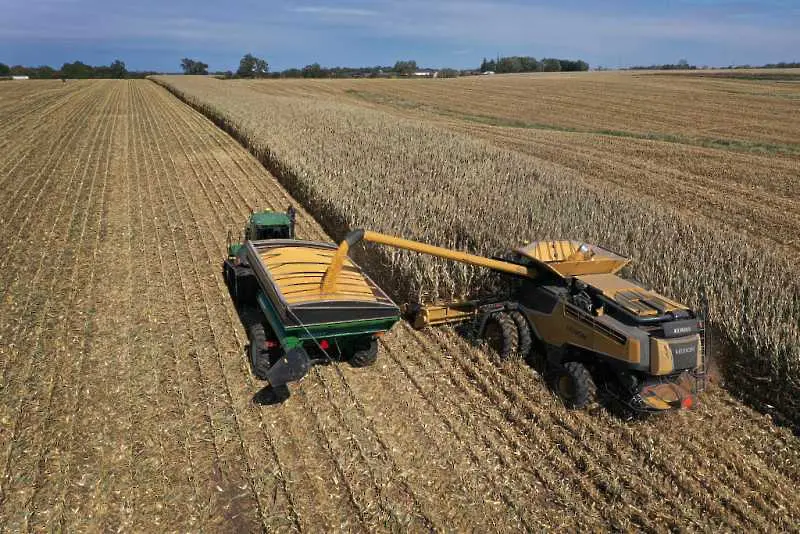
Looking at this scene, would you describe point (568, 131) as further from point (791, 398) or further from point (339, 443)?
point (339, 443)

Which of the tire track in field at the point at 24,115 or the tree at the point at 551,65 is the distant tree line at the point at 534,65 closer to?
the tree at the point at 551,65

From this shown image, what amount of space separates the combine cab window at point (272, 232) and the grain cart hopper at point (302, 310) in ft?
2.77

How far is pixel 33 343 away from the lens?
7.52 meters

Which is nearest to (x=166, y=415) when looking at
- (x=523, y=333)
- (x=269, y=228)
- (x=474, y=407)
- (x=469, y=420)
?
(x=469, y=420)

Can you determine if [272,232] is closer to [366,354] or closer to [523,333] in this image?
[366,354]

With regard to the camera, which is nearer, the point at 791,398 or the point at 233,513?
the point at 233,513

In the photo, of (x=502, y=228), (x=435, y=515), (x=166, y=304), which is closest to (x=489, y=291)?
(x=502, y=228)

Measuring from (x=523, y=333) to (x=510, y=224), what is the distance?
3.60m

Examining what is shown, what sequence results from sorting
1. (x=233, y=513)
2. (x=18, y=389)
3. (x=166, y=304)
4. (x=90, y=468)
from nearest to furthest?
1. (x=233, y=513)
2. (x=90, y=468)
3. (x=18, y=389)
4. (x=166, y=304)

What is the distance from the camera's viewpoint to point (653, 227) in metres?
11.0

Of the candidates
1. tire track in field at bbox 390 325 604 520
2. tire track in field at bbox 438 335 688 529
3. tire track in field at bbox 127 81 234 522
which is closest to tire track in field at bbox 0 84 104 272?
tire track in field at bbox 127 81 234 522

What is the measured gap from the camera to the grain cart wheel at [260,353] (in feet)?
22.4

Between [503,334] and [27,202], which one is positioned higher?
[27,202]

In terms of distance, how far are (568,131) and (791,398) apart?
27.2m
